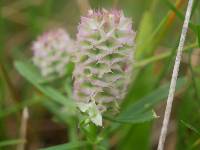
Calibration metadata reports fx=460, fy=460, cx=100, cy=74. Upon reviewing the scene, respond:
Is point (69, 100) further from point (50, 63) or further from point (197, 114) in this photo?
point (197, 114)

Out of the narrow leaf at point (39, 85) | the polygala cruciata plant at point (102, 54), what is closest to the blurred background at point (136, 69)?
the narrow leaf at point (39, 85)

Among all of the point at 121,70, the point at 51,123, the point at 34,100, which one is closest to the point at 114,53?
the point at 121,70

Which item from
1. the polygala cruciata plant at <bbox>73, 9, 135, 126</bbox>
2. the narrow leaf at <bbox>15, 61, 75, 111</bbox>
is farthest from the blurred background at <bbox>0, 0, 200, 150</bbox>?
the polygala cruciata plant at <bbox>73, 9, 135, 126</bbox>

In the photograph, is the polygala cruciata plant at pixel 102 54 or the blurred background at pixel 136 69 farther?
the blurred background at pixel 136 69

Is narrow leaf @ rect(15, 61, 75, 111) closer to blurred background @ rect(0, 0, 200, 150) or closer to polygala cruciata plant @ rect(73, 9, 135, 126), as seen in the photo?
blurred background @ rect(0, 0, 200, 150)

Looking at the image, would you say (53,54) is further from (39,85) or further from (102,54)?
(102,54)

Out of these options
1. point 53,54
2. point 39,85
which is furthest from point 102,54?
point 53,54

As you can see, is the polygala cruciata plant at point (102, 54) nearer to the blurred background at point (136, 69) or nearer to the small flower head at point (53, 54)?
the blurred background at point (136, 69)
